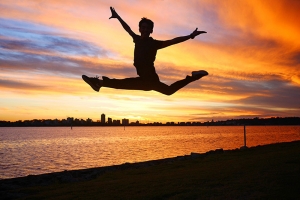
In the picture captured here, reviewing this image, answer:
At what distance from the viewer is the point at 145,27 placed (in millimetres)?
6484

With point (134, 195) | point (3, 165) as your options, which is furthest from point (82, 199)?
point (3, 165)

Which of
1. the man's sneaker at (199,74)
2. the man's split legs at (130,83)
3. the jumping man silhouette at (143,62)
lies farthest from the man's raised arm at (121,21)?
the man's sneaker at (199,74)

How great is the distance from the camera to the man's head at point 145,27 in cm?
649

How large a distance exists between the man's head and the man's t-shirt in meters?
0.12

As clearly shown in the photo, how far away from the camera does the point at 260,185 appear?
12398mm

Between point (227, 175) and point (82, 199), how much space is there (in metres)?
6.45

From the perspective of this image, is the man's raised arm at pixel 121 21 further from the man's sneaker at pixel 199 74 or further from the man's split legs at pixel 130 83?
the man's sneaker at pixel 199 74

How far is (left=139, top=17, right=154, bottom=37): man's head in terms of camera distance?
6488mm

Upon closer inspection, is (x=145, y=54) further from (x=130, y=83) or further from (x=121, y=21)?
(x=121, y=21)

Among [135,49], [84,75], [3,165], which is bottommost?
[3,165]

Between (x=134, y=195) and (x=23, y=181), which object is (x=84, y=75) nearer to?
(x=134, y=195)

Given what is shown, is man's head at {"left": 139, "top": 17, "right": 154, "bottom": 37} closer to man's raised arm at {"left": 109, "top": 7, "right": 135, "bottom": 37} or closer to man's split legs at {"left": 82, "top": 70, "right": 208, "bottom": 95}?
man's raised arm at {"left": 109, "top": 7, "right": 135, "bottom": 37}

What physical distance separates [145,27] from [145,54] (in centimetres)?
52

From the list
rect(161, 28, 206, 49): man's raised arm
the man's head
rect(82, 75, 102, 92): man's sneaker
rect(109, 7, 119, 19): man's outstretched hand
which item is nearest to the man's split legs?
rect(82, 75, 102, 92): man's sneaker
